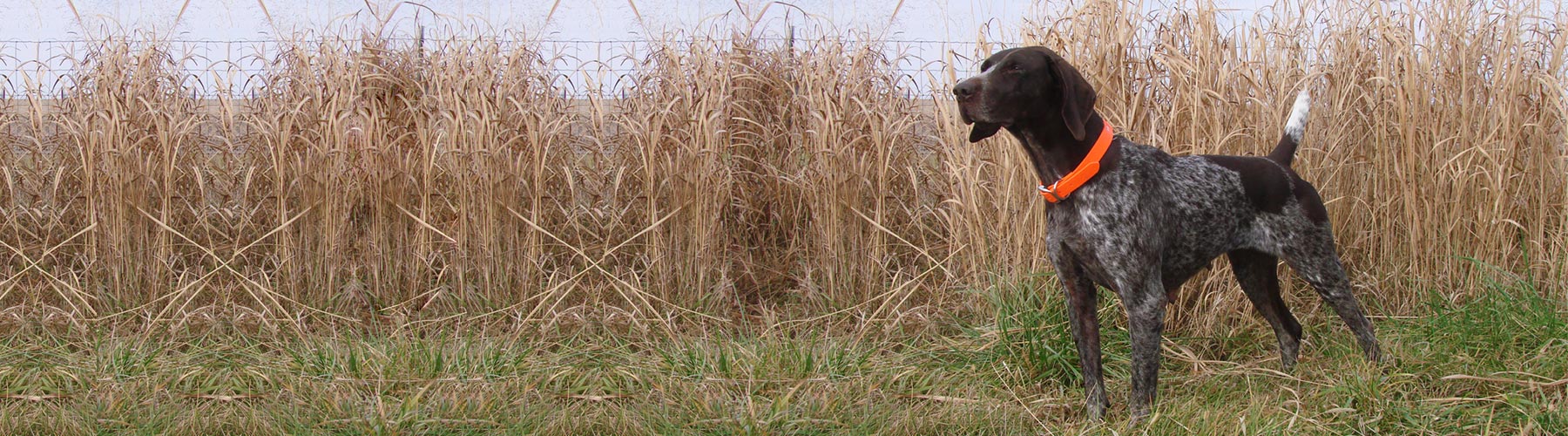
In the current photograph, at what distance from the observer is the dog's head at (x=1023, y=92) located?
3051 millimetres

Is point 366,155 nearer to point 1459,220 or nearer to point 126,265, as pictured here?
point 126,265

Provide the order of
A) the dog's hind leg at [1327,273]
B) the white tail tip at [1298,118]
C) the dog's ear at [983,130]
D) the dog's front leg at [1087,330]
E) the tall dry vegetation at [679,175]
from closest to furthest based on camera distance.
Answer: the dog's ear at [983,130], the dog's front leg at [1087,330], the dog's hind leg at [1327,273], the white tail tip at [1298,118], the tall dry vegetation at [679,175]

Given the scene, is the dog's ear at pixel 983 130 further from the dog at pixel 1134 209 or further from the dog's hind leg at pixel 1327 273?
the dog's hind leg at pixel 1327 273

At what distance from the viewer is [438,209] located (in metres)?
4.80

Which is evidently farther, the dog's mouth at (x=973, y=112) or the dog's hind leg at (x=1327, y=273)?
the dog's hind leg at (x=1327, y=273)

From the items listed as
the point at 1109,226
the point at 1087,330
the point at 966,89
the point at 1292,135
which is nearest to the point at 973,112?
the point at 966,89

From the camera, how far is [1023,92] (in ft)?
10.2

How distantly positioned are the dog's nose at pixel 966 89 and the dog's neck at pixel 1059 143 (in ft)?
A: 0.79

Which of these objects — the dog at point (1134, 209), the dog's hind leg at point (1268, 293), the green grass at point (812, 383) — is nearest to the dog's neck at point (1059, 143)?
the dog at point (1134, 209)

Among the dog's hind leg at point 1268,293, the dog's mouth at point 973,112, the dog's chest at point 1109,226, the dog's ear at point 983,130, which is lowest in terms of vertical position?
the dog's hind leg at point 1268,293

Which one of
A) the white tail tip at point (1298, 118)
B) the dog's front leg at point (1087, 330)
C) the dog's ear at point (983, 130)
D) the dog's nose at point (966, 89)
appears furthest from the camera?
the white tail tip at point (1298, 118)

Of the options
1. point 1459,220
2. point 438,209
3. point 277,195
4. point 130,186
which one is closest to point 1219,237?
point 1459,220

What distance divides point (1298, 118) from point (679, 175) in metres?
2.39

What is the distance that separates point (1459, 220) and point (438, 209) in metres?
4.34
